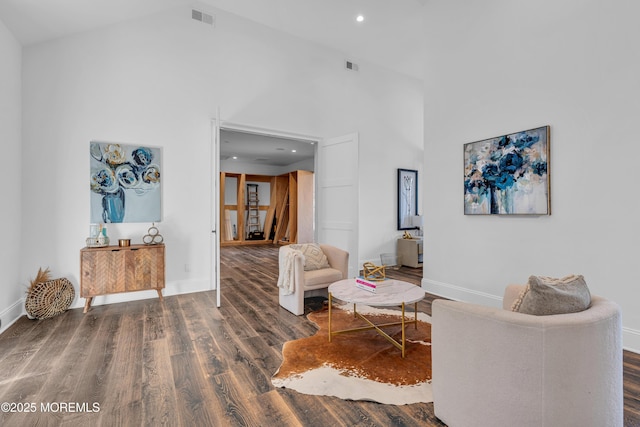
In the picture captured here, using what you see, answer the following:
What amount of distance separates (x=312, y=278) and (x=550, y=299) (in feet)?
8.03

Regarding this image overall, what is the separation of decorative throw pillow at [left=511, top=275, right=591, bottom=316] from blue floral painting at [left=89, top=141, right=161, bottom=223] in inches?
165

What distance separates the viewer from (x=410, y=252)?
20.3ft

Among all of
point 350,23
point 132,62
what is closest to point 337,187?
point 350,23

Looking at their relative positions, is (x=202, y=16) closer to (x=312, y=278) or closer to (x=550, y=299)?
(x=312, y=278)

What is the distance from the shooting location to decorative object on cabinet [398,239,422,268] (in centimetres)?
611

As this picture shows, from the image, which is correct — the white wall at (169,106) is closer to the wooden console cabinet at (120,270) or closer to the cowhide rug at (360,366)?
the wooden console cabinet at (120,270)

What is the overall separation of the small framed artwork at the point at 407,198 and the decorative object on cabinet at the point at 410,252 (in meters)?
0.39

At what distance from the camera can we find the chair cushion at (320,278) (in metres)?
3.56

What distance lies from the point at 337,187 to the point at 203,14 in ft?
10.6

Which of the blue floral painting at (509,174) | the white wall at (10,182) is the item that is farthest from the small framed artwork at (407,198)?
the white wall at (10,182)

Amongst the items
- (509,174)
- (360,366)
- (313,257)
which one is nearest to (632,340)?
(509,174)

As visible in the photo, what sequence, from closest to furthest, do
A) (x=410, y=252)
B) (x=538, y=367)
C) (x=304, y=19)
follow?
(x=538, y=367)
(x=304, y=19)
(x=410, y=252)

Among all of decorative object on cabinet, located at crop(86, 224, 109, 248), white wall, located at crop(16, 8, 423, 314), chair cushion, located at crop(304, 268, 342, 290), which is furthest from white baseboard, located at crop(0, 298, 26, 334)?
chair cushion, located at crop(304, 268, 342, 290)

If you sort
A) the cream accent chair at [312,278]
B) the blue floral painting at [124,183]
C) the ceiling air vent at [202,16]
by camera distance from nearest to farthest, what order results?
the cream accent chair at [312,278] < the blue floral painting at [124,183] < the ceiling air vent at [202,16]
